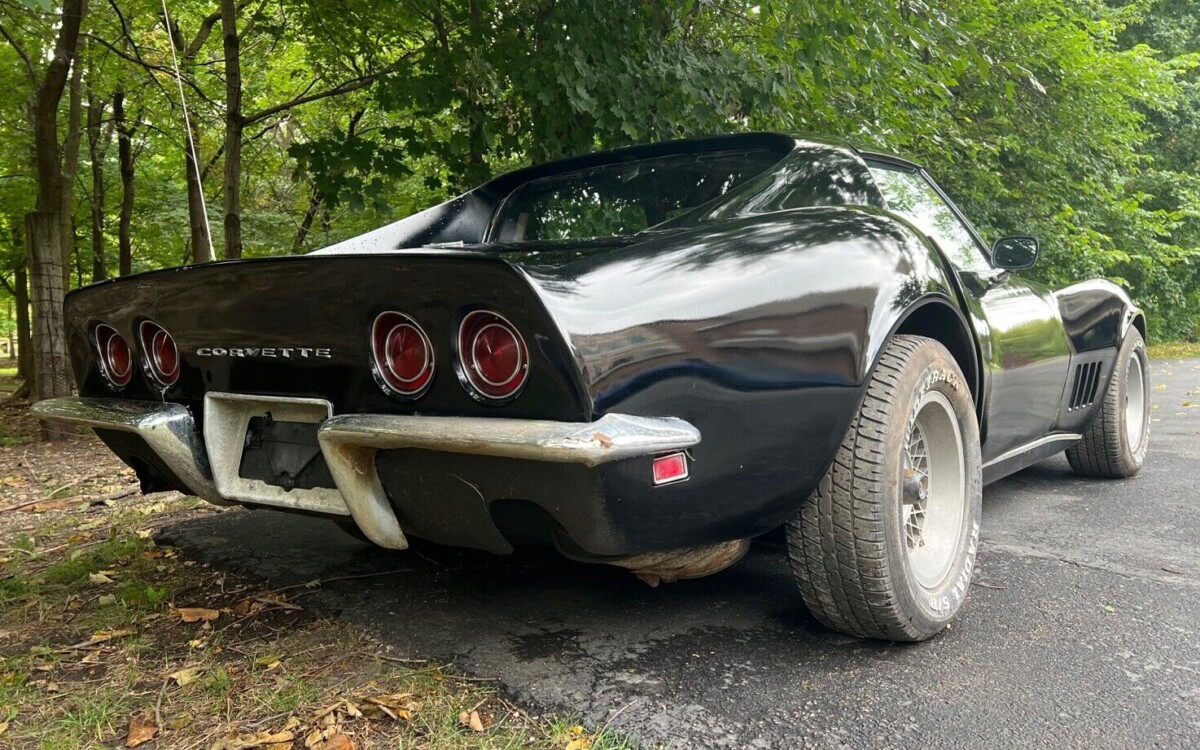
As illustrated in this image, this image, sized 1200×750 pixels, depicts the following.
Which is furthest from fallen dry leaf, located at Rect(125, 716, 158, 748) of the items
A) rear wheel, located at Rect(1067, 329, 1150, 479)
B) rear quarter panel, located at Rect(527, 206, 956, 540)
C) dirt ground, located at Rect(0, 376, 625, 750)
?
rear wheel, located at Rect(1067, 329, 1150, 479)

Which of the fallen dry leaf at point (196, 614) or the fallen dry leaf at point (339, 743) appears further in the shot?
the fallen dry leaf at point (196, 614)

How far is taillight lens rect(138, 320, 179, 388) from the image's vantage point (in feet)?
7.45

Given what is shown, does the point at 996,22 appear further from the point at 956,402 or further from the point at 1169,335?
the point at 1169,335

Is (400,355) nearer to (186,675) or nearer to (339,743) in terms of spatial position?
(339,743)

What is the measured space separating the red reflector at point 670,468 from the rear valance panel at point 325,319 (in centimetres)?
22

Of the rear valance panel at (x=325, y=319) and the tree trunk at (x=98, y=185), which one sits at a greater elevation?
the tree trunk at (x=98, y=185)

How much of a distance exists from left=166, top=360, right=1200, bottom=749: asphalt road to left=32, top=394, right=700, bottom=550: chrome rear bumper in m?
0.46

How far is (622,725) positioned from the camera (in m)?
1.72

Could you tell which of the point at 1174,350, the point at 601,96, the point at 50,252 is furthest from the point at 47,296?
the point at 1174,350

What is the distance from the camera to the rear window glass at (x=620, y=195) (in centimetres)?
257

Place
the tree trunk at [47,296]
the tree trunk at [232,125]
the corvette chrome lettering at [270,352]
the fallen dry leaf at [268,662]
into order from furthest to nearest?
1. the tree trunk at [232,125]
2. the tree trunk at [47,296]
3. the fallen dry leaf at [268,662]
4. the corvette chrome lettering at [270,352]

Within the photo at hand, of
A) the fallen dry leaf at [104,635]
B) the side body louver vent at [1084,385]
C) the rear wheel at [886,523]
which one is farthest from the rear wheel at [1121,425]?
the fallen dry leaf at [104,635]

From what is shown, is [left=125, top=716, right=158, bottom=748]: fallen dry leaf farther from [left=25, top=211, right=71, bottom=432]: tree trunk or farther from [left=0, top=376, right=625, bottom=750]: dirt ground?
[left=25, top=211, right=71, bottom=432]: tree trunk

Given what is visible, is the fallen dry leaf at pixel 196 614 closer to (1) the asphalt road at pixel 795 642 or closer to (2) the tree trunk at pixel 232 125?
(1) the asphalt road at pixel 795 642
